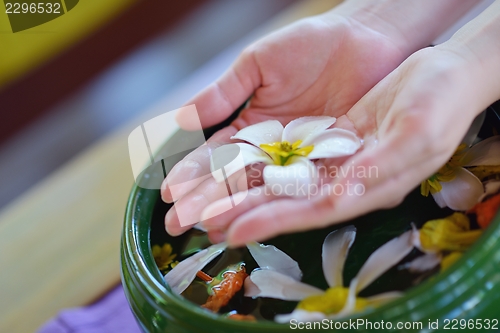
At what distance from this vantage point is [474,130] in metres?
0.48

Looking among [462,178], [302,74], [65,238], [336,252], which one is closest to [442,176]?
[462,178]

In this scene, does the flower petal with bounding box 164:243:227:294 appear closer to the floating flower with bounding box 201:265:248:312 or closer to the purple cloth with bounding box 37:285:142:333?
the floating flower with bounding box 201:265:248:312

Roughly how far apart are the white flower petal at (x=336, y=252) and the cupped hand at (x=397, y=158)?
0.05 meters

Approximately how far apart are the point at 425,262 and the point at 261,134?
21cm

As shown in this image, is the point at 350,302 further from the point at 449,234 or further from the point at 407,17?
the point at 407,17

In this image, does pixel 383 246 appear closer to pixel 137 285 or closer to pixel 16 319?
pixel 137 285

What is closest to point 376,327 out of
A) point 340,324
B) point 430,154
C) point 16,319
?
point 340,324

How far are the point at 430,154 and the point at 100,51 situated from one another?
1121mm

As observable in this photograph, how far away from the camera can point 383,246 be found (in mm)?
410

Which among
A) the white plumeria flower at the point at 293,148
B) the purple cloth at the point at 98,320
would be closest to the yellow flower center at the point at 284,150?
the white plumeria flower at the point at 293,148

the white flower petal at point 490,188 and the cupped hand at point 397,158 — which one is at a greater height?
the cupped hand at point 397,158

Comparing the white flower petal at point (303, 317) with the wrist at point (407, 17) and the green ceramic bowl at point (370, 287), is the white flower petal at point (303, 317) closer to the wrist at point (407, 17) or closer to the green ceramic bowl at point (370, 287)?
the green ceramic bowl at point (370, 287)

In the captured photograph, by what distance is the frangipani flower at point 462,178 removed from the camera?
43cm

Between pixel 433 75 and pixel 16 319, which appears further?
pixel 16 319
